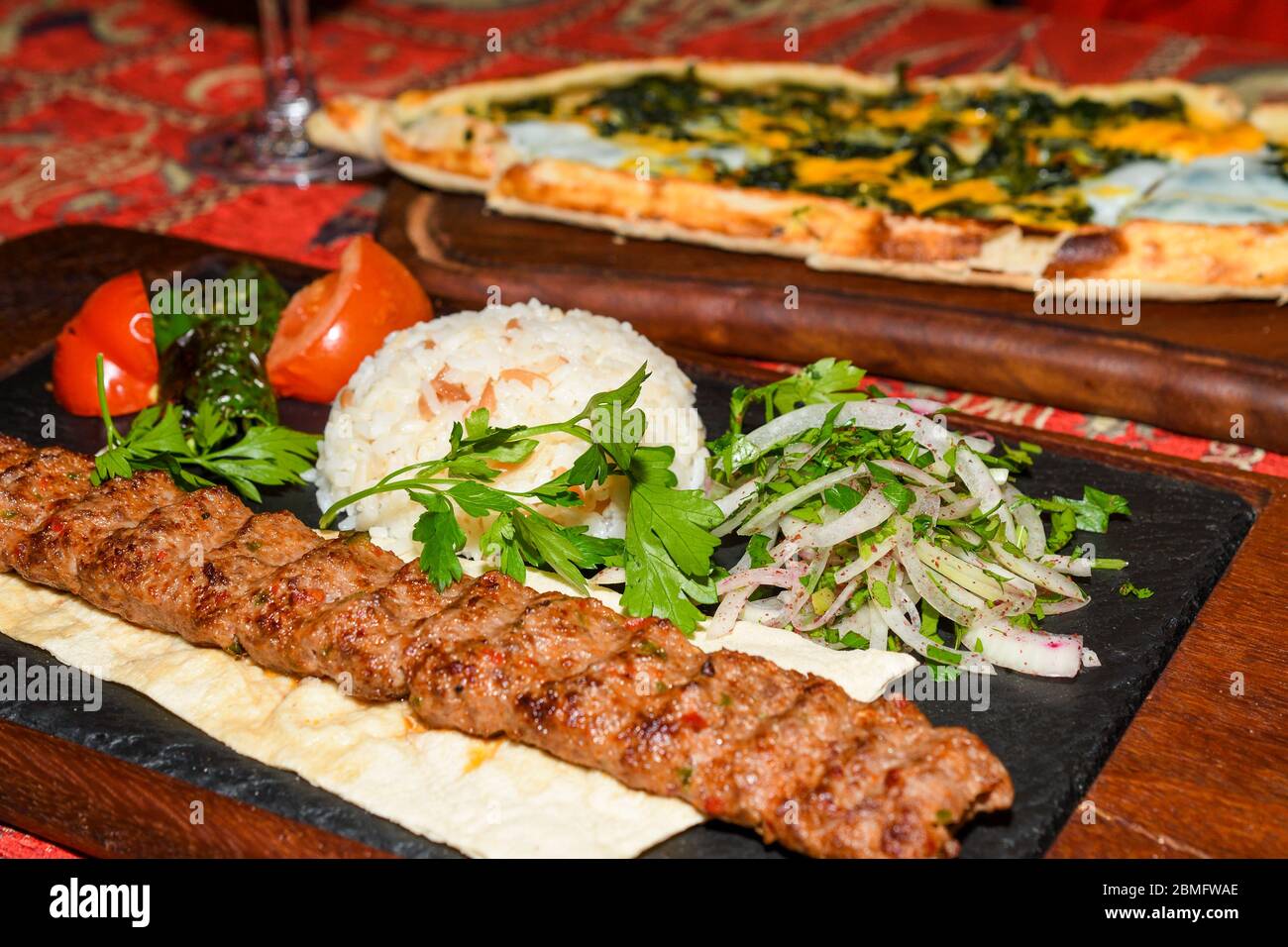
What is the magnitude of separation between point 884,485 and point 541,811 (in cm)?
147

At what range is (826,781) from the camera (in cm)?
318

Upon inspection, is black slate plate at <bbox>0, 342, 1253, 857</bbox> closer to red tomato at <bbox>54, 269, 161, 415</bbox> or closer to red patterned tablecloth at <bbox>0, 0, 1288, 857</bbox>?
red tomato at <bbox>54, 269, 161, 415</bbox>

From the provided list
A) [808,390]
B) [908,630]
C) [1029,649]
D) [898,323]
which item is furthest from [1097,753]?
[898,323]

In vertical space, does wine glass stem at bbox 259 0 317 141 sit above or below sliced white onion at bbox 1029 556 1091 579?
above

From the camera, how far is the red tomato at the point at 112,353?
17.0 feet

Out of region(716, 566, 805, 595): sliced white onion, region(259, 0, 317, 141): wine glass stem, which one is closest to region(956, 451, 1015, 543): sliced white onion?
region(716, 566, 805, 595): sliced white onion

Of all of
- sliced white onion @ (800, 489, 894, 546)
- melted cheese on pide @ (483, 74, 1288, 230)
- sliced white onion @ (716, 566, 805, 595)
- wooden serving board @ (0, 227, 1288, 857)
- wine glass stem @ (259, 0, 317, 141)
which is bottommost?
wooden serving board @ (0, 227, 1288, 857)

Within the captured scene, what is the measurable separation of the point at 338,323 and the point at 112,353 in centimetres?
87

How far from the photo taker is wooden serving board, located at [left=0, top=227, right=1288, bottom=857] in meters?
3.23

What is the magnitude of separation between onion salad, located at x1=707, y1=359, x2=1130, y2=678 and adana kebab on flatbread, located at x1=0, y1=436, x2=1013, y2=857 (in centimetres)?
53

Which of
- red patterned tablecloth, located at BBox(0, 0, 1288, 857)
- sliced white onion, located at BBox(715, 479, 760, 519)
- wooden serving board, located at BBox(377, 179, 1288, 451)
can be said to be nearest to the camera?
sliced white onion, located at BBox(715, 479, 760, 519)

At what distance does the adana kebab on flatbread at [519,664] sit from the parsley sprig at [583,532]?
18cm
